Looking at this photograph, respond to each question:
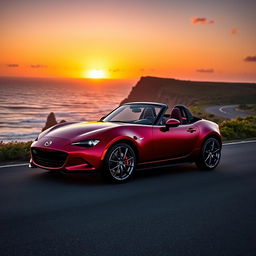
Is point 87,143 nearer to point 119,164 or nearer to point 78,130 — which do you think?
point 78,130

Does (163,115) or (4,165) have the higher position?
(163,115)

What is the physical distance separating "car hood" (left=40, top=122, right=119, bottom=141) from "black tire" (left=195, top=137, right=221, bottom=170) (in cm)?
226

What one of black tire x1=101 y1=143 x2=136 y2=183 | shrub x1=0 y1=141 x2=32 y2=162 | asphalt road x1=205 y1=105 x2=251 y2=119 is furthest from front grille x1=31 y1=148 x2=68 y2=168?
asphalt road x1=205 y1=105 x2=251 y2=119

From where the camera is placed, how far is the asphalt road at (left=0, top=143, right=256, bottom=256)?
482 cm

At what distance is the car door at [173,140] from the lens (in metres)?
8.90

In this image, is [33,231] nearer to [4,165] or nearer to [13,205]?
[13,205]

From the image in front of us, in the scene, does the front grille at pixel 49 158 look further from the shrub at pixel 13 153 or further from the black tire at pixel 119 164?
the shrub at pixel 13 153

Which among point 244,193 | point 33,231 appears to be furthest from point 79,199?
point 244,193

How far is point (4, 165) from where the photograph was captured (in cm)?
1021

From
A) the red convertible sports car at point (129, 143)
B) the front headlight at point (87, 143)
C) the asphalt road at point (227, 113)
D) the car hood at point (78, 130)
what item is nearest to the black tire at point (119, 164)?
the red convertible sports car at point (129, 143)

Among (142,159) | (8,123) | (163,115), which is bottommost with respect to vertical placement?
(8,123)

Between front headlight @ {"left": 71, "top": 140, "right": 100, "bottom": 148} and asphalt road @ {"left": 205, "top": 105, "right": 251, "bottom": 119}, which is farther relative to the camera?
asphalt road @ {"left": 205, "top": 105, "right": 251, "bottom": 119}

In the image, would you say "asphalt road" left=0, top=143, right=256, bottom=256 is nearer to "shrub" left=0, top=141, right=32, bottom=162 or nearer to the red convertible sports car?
the red convertible sports car

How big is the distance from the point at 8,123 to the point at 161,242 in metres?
83.0
